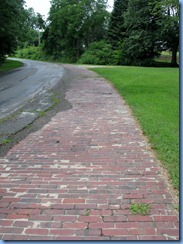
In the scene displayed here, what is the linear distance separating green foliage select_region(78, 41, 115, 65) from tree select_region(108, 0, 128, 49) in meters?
1.75

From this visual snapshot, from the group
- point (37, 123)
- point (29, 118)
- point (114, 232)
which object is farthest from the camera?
point (29, 118)

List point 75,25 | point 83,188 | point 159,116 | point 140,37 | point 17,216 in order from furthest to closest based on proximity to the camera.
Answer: point 75,25 < point 140,37 < point 159,116 < point 83,188 < point 17,216

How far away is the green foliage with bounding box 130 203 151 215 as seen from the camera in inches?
123

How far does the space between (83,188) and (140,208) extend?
2.84ft

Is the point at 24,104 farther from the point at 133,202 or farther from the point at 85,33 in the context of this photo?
the point at 85,33

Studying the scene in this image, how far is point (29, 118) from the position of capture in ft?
26.7

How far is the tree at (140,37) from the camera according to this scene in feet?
123

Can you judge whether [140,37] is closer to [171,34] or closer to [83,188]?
[171,34]

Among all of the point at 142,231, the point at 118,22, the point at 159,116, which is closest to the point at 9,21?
the point at 159,116

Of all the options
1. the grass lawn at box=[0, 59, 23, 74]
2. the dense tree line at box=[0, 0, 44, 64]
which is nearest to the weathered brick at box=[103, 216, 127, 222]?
the dense tree line at box=[0, 0, 44, 64]

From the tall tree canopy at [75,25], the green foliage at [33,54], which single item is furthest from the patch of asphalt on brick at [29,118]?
the green foliage at [33,54]

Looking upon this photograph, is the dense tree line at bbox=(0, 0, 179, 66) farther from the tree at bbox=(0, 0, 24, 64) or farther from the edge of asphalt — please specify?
the edge of asphalt

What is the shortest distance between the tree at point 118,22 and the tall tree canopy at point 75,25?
231 inches

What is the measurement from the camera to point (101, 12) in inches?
1986
